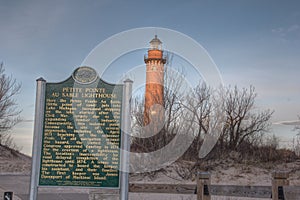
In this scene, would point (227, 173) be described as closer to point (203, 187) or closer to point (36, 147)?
point (203, 187)

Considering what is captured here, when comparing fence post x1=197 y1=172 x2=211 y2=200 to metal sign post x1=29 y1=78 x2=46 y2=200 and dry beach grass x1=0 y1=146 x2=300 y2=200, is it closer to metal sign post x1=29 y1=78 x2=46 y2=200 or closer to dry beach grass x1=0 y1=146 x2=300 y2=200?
metal sign post x1=29 y1=78 x2=46 y2=200

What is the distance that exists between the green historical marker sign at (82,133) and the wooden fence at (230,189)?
4.24 feet

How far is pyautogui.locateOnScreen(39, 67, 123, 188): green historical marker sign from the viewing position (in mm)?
6215

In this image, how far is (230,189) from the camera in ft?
23.5

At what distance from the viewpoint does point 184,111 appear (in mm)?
17422

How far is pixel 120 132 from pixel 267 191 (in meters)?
3.23

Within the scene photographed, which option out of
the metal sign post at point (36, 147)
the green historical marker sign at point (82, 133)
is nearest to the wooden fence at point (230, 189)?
the green historical marker sign at point (82, 133)

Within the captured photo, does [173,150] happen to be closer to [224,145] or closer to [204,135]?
[204,135]

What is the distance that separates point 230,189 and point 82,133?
3183mm

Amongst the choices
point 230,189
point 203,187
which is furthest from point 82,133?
point 230,189

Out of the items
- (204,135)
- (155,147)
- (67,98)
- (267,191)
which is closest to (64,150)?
(67,98)

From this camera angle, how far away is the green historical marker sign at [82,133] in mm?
6215

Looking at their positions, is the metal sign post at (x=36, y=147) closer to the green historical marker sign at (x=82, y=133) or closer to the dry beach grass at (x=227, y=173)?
the green historical marker sign at (x=82, y=133)

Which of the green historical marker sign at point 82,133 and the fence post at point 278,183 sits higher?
the green historical marker sign at point 82,133
